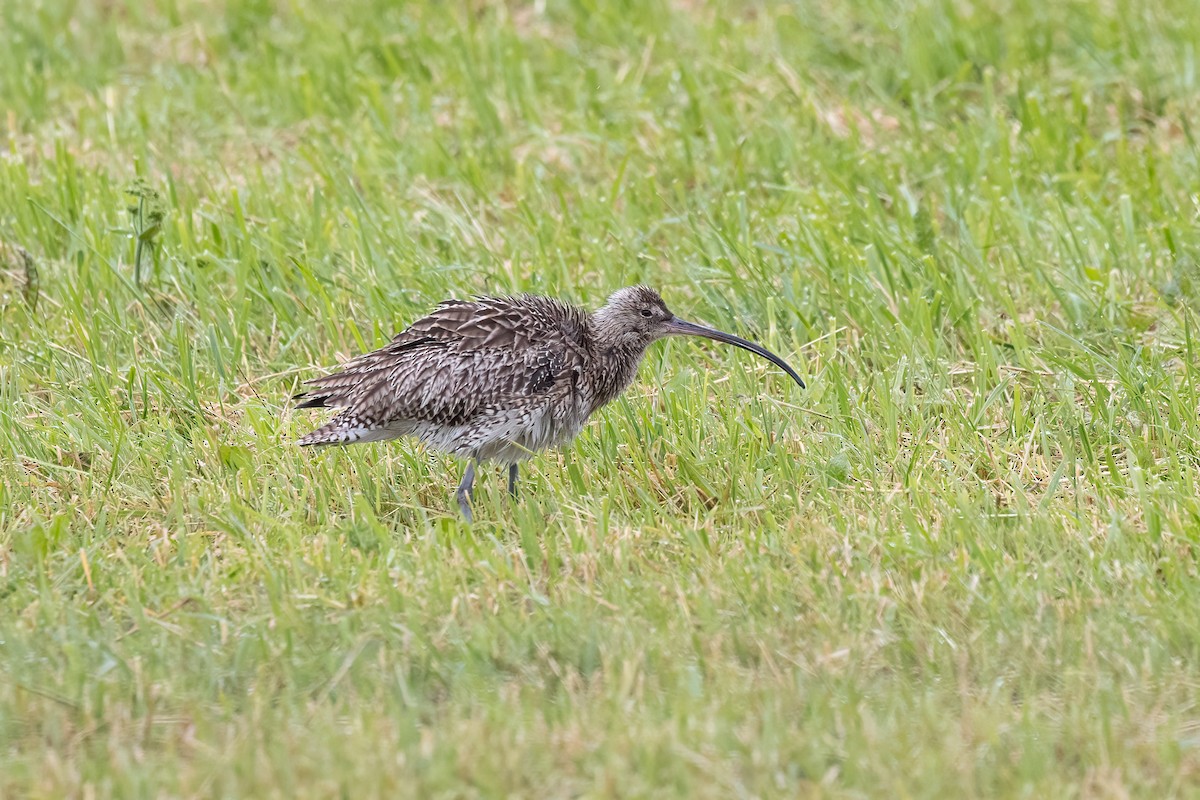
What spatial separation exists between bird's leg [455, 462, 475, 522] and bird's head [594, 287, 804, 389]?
848 mm

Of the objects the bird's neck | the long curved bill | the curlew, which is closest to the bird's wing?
the curlew

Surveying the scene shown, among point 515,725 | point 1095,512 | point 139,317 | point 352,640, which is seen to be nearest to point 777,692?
point 515,725

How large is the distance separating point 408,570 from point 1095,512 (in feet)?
7.95

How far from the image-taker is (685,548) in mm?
5973

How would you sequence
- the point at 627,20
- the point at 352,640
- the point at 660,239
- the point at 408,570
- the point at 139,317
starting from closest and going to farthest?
the point at 352,640, the point at 408,570, the point at 139,317, the point at 660,239, the point at 627,20

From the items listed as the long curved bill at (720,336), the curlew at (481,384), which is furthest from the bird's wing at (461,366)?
the long curved bill at (720,336)

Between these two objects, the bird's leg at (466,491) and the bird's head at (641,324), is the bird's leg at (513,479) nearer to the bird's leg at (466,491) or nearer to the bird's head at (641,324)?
the bird's leg at (466,491)

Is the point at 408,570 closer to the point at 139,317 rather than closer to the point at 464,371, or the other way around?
the point at 464,371

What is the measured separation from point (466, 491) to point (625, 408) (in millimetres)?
914

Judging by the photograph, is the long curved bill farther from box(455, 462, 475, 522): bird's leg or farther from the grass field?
box(455, 462, 475, 522): bird's leg

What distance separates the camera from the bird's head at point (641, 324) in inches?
281

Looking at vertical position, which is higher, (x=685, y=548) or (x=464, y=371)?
(x=464, y=371)

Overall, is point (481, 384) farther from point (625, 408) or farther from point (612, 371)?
point (625, 408)

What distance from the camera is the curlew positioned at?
21.6 ft
